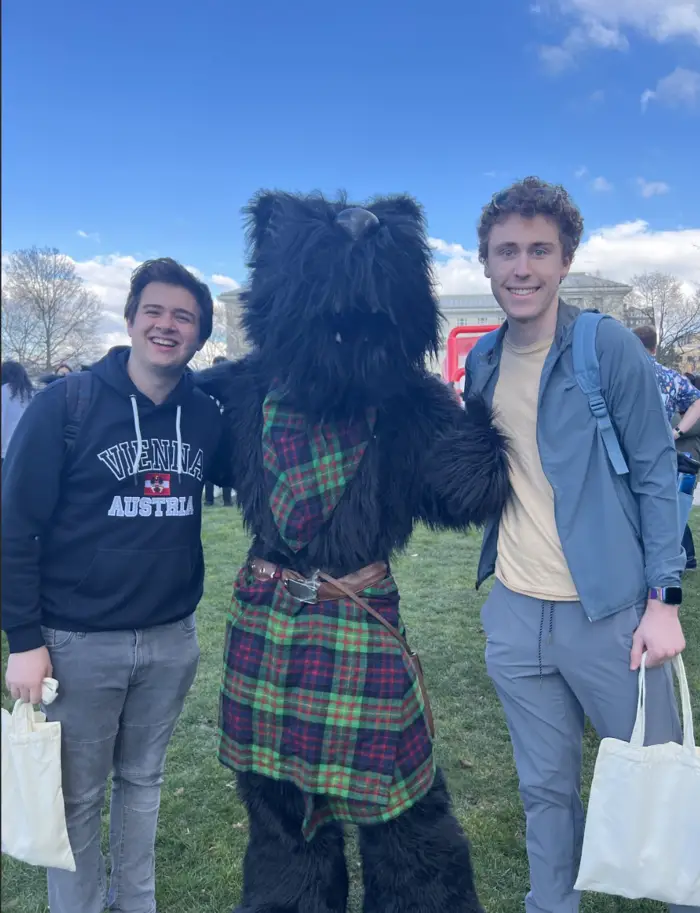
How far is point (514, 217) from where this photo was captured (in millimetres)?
1890

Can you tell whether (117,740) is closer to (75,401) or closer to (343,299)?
(75,401)

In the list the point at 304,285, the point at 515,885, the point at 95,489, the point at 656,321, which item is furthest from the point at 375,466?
the point at 656,321

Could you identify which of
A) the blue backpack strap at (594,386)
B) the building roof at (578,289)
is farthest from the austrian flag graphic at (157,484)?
the building roof at (578,289)

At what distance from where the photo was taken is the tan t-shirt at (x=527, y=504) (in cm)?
187

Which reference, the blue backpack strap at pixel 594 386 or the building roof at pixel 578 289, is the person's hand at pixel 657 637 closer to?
the blue backpack strap at pixel 594 386

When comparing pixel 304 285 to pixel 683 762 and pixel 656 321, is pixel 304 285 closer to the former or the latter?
pixel 683 762

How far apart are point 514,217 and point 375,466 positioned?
74 centimetres

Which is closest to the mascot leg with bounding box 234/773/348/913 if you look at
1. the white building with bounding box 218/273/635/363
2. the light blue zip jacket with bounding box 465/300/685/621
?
the light blue zip jacket with bounding box 465/300/685/621

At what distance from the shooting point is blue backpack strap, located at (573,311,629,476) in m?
1.78

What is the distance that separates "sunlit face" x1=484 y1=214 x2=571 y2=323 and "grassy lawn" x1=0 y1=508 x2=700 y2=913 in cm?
85

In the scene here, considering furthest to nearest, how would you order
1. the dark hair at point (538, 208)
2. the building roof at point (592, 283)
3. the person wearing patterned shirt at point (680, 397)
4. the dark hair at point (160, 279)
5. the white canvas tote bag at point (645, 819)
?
the building roof at point (592, 283)
the person wearing patterned shirt at point (680, 397)
the dark hair at point (160, 279)
the dark hair at point (538, 208)
the white canvas tote bag at point (645, 819)

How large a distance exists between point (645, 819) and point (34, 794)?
1.44m

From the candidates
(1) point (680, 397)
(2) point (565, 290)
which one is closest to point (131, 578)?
(1) point (680, 397)

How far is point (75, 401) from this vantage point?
6.17ft
